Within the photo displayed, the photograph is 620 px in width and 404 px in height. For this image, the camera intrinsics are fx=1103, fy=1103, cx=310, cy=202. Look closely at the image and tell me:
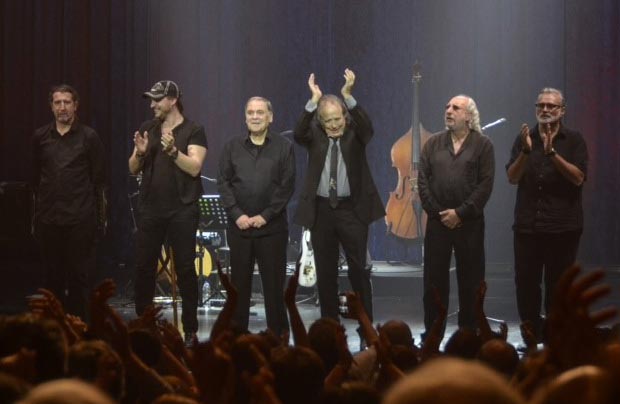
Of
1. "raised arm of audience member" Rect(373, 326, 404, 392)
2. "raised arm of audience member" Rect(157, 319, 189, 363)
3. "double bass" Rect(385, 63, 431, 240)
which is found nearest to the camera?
"raised arm of audience member" Rect(373, 326, 404, 392)

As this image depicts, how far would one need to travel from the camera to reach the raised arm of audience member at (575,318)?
2.43 m

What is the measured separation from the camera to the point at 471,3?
1215 cm

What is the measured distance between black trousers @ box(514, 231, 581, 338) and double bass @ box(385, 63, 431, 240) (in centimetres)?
299

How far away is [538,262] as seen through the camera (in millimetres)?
6879

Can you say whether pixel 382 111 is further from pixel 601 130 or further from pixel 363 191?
→ pixel 363 191

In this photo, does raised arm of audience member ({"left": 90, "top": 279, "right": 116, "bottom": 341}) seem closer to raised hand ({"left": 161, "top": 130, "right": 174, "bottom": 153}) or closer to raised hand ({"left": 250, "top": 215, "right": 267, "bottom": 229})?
raised hand ({"left": 161, "top": 130, "right": 174, "bottom": 153})

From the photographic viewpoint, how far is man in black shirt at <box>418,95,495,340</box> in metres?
6.91

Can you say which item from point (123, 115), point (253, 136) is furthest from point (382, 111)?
point (253, 136)

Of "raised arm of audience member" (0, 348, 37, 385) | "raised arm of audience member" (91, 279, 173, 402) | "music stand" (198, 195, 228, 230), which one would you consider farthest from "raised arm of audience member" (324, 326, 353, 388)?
"music stand" (198, 195, 228, 230)

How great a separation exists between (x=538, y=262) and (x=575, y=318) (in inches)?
172

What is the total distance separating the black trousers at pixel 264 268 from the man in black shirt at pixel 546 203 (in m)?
1.49

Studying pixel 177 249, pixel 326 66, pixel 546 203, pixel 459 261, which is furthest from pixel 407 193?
pixel 177 249

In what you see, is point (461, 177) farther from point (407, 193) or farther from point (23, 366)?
point (23, 366)

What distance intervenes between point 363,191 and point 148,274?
1458 millimetres
